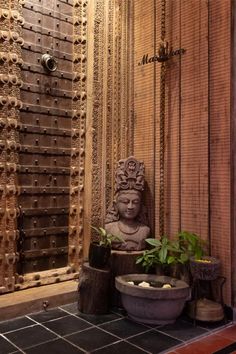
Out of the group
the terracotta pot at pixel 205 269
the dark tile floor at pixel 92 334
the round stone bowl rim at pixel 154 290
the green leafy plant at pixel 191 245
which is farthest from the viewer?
the green leafy plant at pixel 191 245

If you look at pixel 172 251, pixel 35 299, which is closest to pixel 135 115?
pixel 172 251

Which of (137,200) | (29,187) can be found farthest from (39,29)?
(137,200)

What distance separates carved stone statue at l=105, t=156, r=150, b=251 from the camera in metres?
4.04

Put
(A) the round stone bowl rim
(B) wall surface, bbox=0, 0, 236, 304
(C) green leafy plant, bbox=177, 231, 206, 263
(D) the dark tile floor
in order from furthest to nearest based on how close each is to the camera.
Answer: (B) wall surface, bbox=0, 0, 236, 304 → (C) green leafy plant, bbox=177, 231, 206, 263 → (A) the round stone bowl rim → (D) the dark tile floor

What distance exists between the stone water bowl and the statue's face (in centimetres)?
82

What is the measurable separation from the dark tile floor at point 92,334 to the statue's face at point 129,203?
1059 millimetres

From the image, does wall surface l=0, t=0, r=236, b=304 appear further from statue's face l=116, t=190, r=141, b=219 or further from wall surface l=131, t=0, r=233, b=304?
statue's face l=116, t=190, r=141, b=219

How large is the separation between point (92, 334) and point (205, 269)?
118 centimetres

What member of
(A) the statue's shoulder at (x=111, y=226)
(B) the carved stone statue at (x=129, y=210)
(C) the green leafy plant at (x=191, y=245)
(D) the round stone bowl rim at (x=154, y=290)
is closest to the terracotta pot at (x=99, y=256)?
(D) the round stone bowl rim at (x=154, y=290)

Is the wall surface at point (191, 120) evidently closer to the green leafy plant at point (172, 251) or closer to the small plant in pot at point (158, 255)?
the green leafy plant at point (172, 251)

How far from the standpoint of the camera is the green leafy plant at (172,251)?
3.66 m

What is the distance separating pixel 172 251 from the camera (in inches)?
156

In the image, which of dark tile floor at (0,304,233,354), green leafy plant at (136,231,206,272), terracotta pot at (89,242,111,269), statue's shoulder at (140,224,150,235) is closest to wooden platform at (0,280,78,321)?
dark tile floor at (0,304,233,354)

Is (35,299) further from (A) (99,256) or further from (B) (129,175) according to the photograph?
(B) (129,175)
